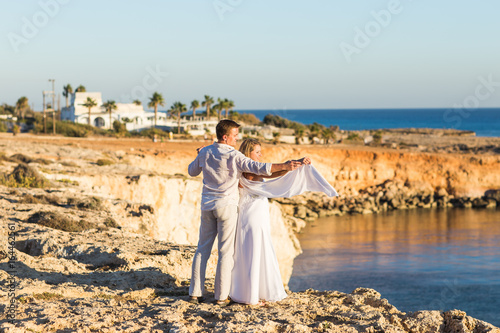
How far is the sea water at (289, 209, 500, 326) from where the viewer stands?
79.9 feet

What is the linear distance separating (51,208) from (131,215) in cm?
221

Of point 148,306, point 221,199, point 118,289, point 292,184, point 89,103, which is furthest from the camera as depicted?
point 89,103

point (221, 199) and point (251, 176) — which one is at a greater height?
point (251, 176)

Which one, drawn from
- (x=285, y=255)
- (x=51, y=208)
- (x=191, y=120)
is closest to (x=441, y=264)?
(x=285, y=255)

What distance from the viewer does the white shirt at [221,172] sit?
6.56 metres

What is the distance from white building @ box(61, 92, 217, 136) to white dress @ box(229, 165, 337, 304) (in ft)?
222

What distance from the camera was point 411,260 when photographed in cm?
3156

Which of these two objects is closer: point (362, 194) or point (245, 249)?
point (245, 249)

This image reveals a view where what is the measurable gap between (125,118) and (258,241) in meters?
71.7

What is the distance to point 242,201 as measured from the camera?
6836 millimetres

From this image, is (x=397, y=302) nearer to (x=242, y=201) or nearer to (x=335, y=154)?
(x=242, y=201)

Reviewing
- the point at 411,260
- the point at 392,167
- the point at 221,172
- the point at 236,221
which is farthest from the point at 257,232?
the point at 392,167

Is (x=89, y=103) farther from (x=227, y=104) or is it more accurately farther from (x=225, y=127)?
(x=225, y=127)

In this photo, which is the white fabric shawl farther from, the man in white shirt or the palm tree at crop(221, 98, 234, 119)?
the palm tree at crop(221, 98, 234, 119)
